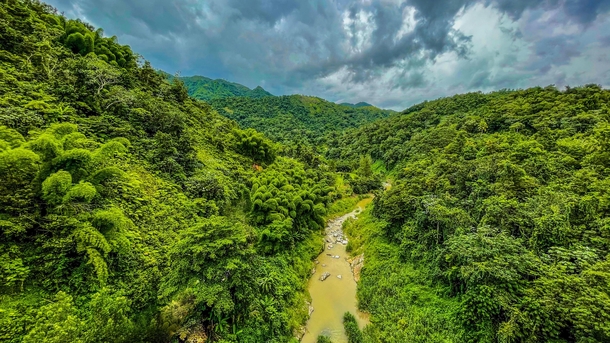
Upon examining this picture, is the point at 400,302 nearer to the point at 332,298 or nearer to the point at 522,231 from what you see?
the point at 332,298

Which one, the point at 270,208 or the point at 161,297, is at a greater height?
the point at 270,208

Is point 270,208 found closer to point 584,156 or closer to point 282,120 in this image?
point 584,156

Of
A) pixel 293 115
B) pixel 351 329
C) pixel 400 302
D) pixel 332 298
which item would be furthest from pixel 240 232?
A: pixel 293 115

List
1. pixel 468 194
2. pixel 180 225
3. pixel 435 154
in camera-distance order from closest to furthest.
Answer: pixel 180 225 → pixel 468 194 → pixel 435 154

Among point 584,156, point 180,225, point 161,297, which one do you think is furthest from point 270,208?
point 584,156

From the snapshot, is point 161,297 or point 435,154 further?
point 435,154

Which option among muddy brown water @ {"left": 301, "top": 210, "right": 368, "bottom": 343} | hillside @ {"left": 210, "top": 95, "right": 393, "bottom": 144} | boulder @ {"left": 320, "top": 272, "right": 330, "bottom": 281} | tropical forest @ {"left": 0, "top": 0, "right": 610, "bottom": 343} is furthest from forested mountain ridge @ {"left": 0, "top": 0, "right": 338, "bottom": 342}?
hillside @ {"left": 210, "top": 95, "right": 393, "bottom": 144}

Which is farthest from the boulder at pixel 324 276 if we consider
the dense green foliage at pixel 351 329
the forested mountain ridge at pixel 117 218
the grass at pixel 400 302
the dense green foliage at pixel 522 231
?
the dense green foliage at pixel 351 329
